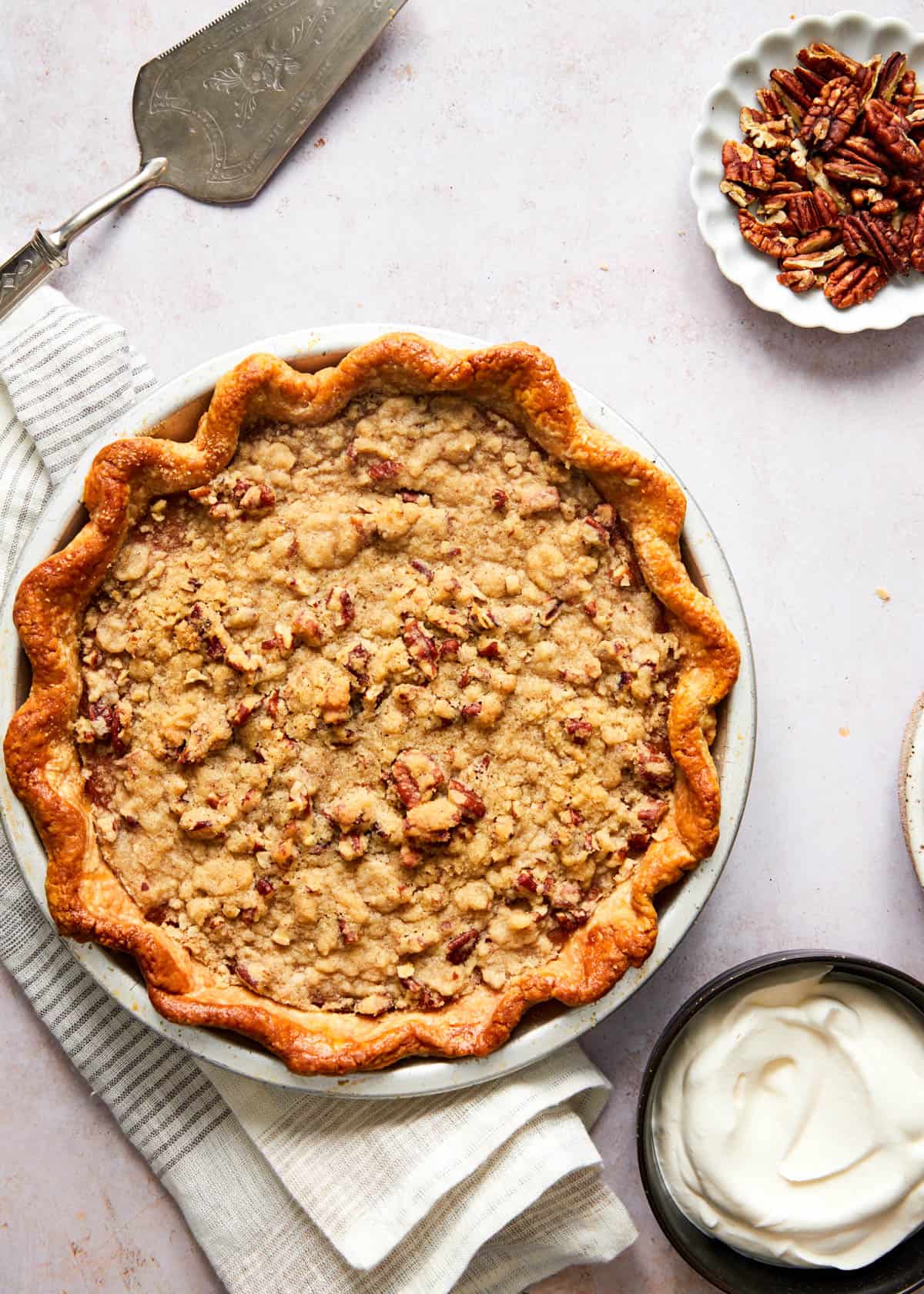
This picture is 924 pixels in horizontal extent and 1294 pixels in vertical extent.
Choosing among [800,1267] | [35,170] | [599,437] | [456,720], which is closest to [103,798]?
[456,720]

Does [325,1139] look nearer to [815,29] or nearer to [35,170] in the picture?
[35,170]

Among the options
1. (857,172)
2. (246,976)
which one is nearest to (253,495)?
(246,976)

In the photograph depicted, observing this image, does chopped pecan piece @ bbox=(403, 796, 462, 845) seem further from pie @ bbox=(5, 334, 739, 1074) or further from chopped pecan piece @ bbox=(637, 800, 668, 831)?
chopped pecan piece @ bbox=(637, 800, 668, 831)

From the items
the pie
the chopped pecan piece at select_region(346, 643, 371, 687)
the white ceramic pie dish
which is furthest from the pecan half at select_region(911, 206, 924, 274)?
the chopped pecan piece at select_region(346, 643, 371, 687)

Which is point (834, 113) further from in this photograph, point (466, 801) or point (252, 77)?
point (466, 801)

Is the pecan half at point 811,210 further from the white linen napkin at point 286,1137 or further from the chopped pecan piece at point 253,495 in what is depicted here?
the white linen napkin at point 286,1137

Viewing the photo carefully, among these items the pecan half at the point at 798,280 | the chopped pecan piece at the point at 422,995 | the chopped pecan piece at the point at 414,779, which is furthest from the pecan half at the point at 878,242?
the chopped pecan piece at the point at 422,995
